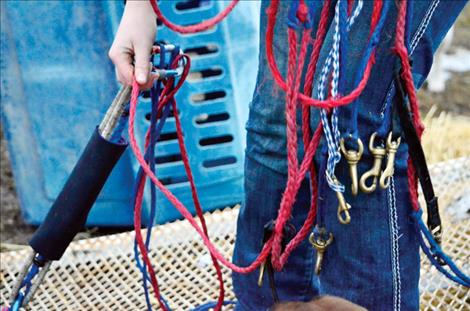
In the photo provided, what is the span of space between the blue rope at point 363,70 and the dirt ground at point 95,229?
113 cm

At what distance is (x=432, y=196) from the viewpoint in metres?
0.99

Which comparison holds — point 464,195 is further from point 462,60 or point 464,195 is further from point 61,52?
point 462,60

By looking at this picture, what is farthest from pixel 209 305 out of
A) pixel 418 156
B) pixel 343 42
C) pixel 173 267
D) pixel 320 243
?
pixel 343 42

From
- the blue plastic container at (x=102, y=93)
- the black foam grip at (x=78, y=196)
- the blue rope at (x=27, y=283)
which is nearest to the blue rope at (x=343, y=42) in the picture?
the black foam grip at (x=78, y=196)

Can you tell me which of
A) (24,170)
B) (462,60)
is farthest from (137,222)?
(462,60)

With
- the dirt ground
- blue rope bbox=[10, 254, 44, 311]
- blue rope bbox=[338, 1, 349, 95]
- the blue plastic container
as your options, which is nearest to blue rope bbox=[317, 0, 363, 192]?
blue rope bbox=[338, 1, 349, 95]

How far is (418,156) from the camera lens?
96 cm

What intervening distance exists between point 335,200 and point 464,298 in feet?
1.74

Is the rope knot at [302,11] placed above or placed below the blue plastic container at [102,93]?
above

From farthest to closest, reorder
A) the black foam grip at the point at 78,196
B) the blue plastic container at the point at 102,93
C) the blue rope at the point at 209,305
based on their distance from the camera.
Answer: the blue plastic container at the point at 102,93, the blue rope at the point at 209,305, the black foam grip at the point at 78,196

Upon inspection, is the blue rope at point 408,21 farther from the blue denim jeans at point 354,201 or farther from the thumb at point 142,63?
the thumb at point 142,63

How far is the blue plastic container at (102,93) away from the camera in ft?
5.54

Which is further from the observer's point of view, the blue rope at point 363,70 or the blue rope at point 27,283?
the blue rope at point 27,283

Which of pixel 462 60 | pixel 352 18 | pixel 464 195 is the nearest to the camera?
pixel 352 18
